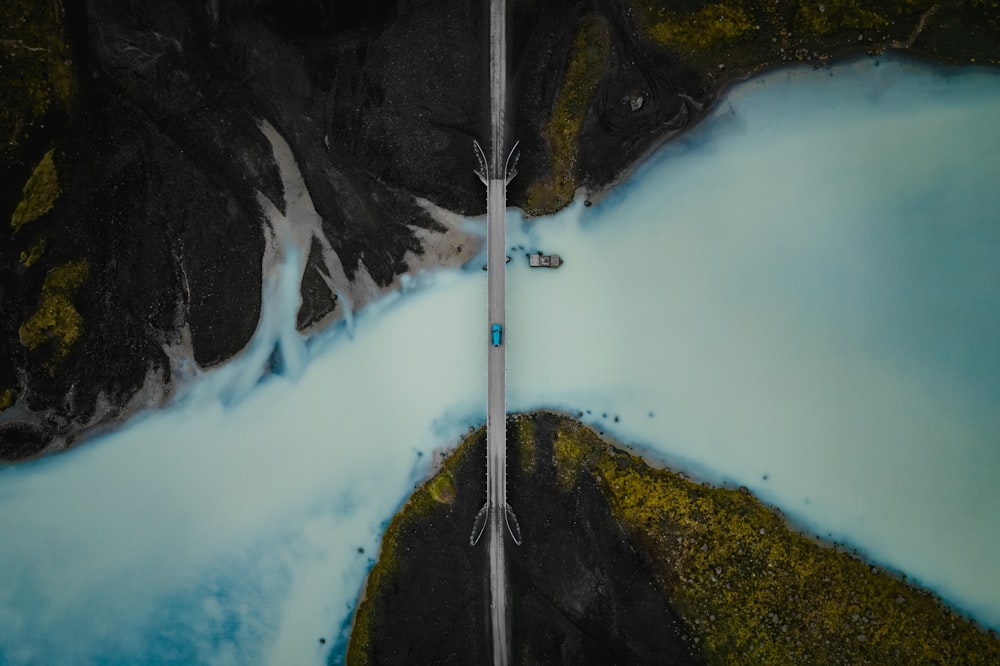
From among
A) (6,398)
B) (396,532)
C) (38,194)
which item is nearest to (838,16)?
(396,532)

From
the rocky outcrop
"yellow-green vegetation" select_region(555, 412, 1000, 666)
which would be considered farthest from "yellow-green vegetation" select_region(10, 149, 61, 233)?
"yellow-green vegetation" select_region(555, 412, 1000, 666)

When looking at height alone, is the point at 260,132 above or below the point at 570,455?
above

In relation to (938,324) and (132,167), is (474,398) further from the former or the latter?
(938,324)

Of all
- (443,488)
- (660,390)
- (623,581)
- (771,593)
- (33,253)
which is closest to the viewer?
(771,593)

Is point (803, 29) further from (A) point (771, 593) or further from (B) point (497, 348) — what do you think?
(A) point (771, 593)

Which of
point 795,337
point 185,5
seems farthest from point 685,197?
point 185,5

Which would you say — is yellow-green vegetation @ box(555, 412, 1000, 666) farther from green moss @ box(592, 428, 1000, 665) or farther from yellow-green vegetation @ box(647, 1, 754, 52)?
yellow-green vegetation @ box(647, 1, 754, 52)

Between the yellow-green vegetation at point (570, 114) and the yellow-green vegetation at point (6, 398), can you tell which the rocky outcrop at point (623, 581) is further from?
the yellow-green vegetation at point (6, 398)
